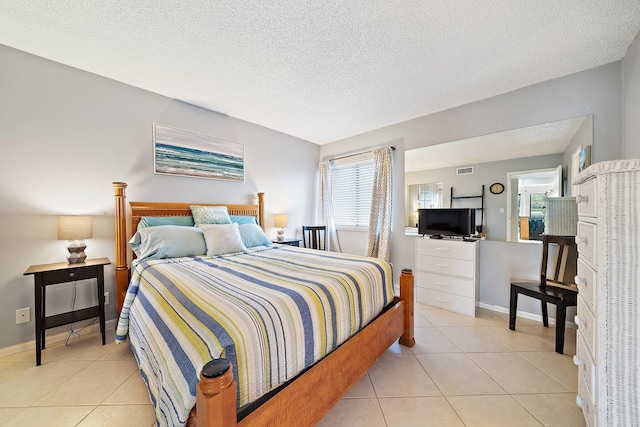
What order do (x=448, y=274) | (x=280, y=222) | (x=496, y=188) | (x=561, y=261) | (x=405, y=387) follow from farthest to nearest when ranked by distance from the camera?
1. (x=280, y=222)
2. (x=448, y=274)
3. (x=496, y=188)
4. (x=561, y=261)
5. (x=405, y=387)

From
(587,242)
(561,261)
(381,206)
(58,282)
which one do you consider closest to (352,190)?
(381,206)

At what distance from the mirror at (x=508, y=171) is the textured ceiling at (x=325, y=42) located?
1.82ft

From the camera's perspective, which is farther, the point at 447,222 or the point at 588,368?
the point at 447,222

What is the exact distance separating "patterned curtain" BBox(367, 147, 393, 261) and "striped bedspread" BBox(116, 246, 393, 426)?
1635mm

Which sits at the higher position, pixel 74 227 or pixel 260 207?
pixel 260 207

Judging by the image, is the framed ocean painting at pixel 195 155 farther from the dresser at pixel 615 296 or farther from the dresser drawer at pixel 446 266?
the dresser at pixel 615 296

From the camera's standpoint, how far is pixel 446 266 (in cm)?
289

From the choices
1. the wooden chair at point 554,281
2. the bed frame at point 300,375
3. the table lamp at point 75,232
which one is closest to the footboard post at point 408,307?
the bed frame at point 300,375

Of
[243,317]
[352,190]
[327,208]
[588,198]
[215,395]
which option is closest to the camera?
[215,395]

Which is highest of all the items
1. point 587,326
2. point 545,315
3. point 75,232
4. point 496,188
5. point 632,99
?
point 632,99

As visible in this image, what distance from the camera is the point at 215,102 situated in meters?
2.92

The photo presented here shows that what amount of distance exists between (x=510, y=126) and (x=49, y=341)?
508 centimetres

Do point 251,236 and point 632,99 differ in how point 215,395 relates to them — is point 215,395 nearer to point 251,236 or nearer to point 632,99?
point 251,236

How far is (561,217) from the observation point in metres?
2.35
